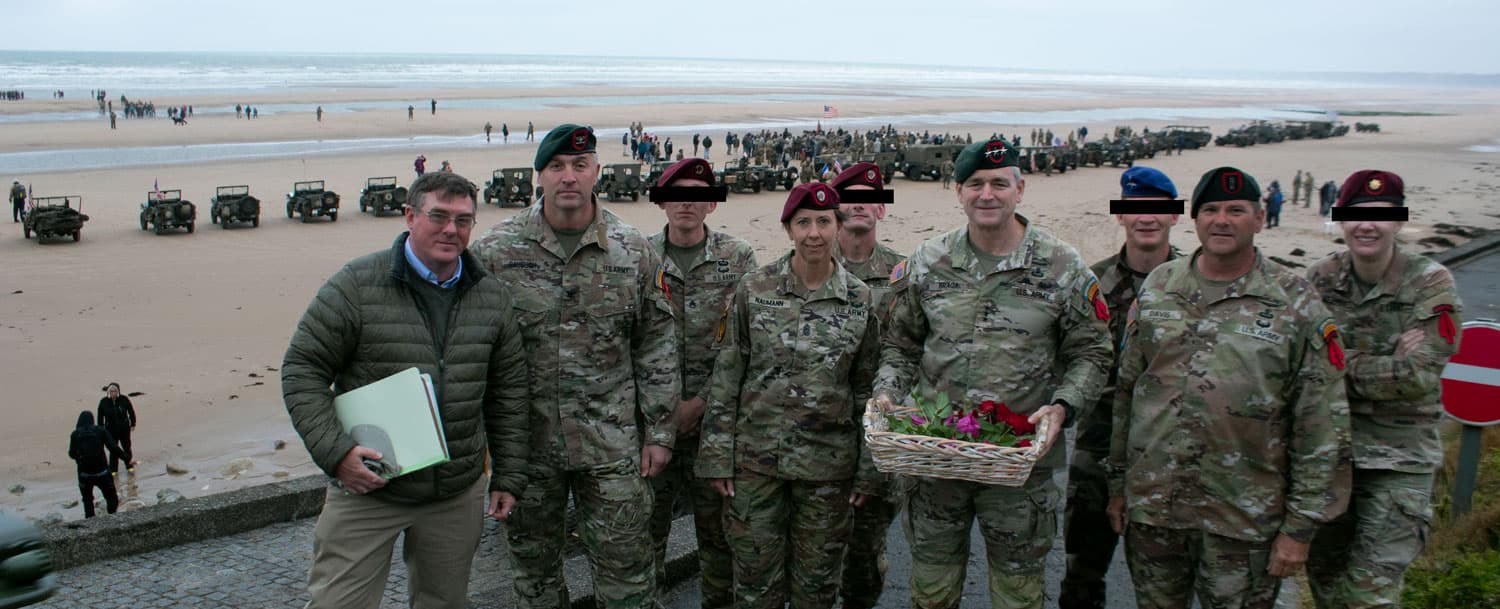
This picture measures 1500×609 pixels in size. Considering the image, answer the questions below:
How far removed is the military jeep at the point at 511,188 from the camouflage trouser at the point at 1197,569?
87.9ft

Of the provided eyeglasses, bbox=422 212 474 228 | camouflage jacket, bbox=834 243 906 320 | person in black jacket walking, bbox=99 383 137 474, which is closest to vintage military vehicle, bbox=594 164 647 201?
person in black jacket walking, bbox=99 383 137 474

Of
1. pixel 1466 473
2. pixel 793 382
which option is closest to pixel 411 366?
pixel 793 382

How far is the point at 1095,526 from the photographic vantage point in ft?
17.0

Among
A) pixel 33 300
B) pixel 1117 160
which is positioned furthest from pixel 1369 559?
pixel 1117 160

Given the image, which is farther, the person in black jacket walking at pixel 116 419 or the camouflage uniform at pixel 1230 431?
the person in black jacket walking at pixel 116 419

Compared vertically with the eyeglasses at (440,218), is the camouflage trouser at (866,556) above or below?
below

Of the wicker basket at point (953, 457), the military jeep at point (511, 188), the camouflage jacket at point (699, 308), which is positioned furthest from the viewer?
the military jeep at point (511, 188)

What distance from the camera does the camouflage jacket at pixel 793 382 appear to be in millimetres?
4598

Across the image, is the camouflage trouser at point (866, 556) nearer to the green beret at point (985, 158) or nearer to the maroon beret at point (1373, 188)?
the green beret at point (985, 158)

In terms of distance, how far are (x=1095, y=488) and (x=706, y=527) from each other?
181 cm

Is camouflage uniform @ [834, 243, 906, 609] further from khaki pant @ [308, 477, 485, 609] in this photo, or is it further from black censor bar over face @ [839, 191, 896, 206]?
khaki pant @ [308, 477, 485, 609]

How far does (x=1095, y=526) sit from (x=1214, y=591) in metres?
1.01

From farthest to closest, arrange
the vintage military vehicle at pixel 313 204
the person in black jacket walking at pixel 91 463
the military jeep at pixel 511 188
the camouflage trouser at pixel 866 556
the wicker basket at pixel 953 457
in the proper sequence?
the military jeep at pixel 511 188 → the vintage military vehicle at pixel 313 204 → the person in black jacket walking at pixel 91 463 → the camouflage trouser at pixel 866 556 → the wicker basket at pixel 953 457

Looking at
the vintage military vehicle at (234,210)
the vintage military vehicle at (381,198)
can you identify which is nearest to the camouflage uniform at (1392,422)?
the vintage military vehicle at (234,210)
